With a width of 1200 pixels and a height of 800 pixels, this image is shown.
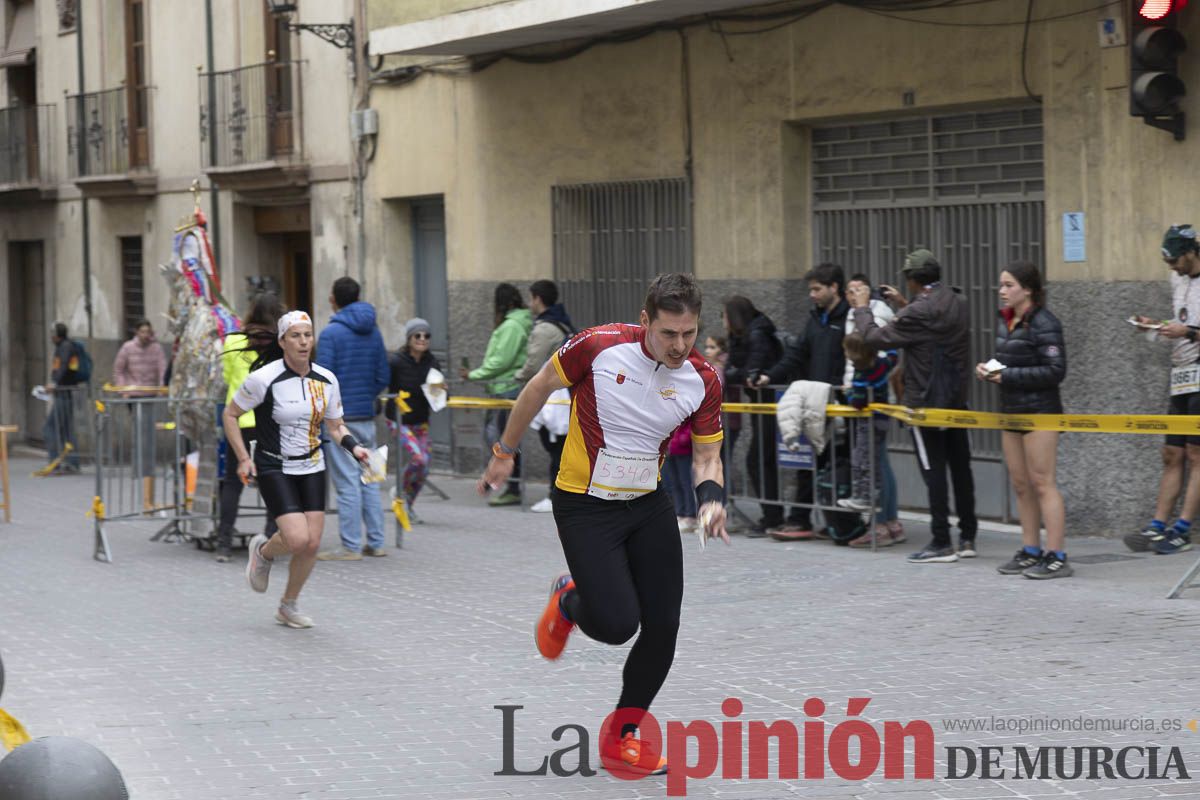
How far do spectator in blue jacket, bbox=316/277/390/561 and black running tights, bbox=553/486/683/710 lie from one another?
21.0 ft

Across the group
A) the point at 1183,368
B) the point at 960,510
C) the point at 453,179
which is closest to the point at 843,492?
the point at 960,510

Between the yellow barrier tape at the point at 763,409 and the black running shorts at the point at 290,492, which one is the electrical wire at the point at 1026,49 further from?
the black running shorts at the point at 290,492

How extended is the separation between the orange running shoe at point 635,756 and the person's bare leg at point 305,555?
3537 mm

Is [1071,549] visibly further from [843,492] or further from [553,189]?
[553,189]

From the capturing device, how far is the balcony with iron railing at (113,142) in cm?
2684

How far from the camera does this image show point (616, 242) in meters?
→ 17.5

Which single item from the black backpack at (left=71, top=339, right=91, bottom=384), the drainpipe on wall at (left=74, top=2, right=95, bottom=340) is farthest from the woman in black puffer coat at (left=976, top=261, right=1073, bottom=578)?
the drainpipe on wall at (left=74, top=2, right=95, bottom=340)

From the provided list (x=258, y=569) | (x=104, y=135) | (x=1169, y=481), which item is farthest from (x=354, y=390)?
(x=104, y=135)

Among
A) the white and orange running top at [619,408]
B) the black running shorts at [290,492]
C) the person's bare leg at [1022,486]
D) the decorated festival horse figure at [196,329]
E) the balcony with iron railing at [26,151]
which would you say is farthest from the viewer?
the balcony with iron railing at [26,151]

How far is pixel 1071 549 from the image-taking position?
39.2ft

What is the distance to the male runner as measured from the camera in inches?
255

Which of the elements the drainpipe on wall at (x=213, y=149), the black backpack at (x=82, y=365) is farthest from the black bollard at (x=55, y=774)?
the black backpack at (x=82, y=365)

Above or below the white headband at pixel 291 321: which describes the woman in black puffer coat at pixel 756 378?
below

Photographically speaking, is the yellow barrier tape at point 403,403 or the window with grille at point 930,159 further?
the yellow barrier tape at point 403,403
